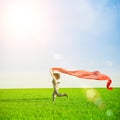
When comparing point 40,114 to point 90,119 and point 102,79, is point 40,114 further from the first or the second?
point 102,79

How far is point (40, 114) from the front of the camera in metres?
11.8

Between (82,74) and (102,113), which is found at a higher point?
(82,74)

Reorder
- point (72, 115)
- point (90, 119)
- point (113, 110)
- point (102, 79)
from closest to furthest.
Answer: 1. point (90, 119)
2. point (72, 115)
3. point (113, 110)
4. point (102, 79)

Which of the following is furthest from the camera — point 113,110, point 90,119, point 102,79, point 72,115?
point 102,79

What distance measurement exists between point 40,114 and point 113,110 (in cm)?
313

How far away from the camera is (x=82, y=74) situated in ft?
53.0

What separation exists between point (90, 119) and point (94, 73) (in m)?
5.61

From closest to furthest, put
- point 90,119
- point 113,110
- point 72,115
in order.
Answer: point 90,119
point 72,115
point 113,110

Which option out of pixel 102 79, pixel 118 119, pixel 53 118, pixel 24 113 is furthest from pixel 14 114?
pixel 102 79

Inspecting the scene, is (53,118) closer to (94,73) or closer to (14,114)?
(14,114)

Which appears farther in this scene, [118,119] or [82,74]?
[82,74]

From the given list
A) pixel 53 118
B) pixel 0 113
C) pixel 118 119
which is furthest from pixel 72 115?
pixel 0 113

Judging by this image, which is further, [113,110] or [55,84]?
[55,84]

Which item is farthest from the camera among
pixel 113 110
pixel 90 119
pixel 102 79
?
pixel 102 79
